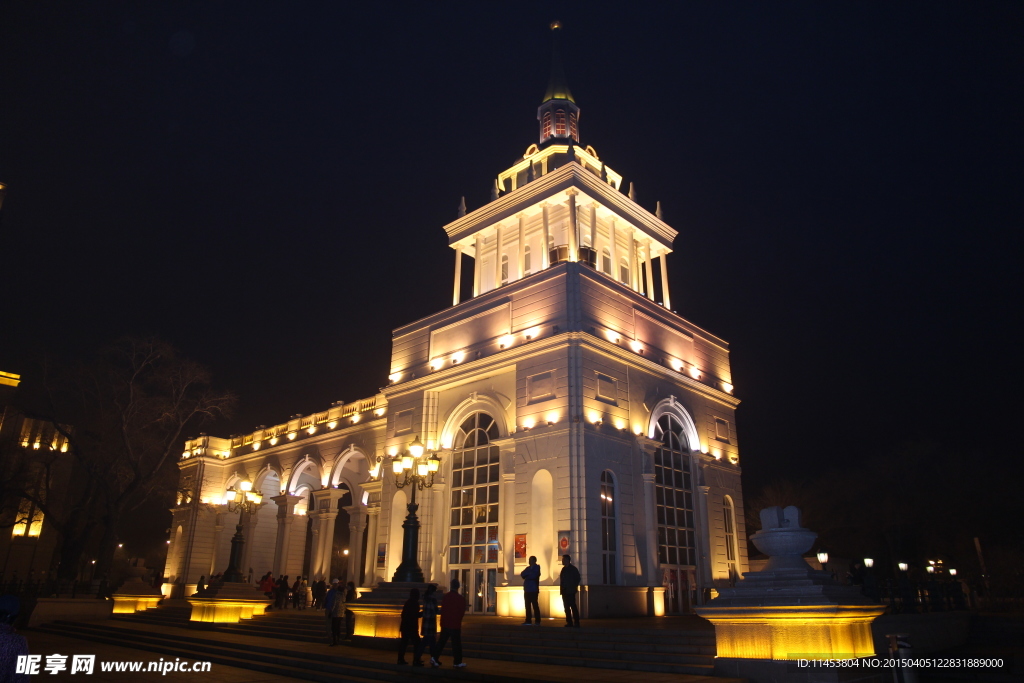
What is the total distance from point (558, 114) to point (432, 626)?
86.7ft

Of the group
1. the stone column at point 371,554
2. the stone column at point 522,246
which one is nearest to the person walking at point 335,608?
the stone column at point 371,554

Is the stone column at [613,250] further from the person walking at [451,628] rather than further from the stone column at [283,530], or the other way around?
the stone column at [283,530]

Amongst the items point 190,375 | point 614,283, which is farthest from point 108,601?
point 614,283

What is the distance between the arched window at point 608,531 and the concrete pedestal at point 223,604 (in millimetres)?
11370

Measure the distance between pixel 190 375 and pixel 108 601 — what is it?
10632 millimetres

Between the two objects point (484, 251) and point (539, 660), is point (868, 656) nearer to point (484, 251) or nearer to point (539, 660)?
point (539, 660)

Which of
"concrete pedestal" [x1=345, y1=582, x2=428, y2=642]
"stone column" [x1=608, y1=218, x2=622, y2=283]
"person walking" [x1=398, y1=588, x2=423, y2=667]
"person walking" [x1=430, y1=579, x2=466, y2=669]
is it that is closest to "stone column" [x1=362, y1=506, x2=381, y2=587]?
"concrete pedestal" [x1=345, y1=582, x2=428, y2=642]

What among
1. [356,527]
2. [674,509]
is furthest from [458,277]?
[674,509]

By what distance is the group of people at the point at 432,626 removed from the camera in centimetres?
1190

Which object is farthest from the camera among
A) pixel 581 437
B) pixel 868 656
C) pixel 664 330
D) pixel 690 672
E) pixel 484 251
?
pixel 484 251

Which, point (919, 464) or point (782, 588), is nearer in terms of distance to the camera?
point (782, 588)

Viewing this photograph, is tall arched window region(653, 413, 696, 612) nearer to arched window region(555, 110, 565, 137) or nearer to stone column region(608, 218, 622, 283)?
stone column region(608, 218, 622, 283)

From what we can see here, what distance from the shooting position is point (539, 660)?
1309 centimetres

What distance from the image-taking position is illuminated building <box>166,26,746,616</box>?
20359mm
